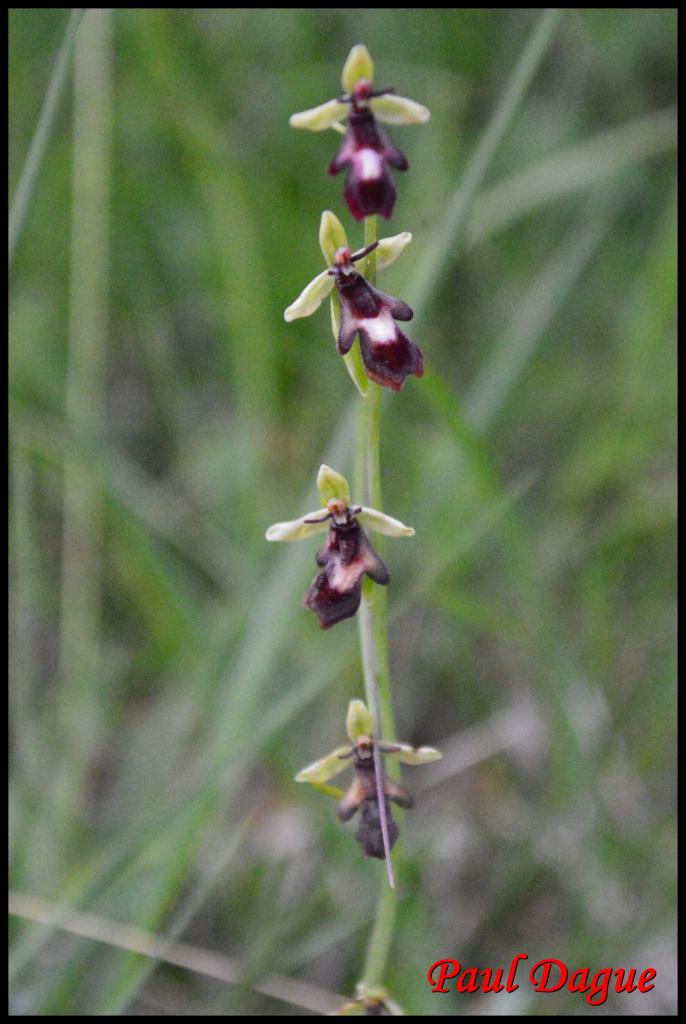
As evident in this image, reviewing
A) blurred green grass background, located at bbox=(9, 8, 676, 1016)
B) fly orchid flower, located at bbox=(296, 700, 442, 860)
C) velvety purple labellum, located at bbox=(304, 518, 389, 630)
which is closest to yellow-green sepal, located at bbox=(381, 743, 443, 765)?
fly orchid flower, located at bbox=(296, 700, 442, 860)

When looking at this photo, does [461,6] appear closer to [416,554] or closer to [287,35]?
[287,35]

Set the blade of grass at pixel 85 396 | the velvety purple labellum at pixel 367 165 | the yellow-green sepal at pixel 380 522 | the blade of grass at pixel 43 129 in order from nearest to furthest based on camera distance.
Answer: the velvety purple labellum at pixel 367 165 < the yellow-green sepal at pixel 380 522 < the blade of grass at pixel 43 129 < the blade of grass at pixel 85 396

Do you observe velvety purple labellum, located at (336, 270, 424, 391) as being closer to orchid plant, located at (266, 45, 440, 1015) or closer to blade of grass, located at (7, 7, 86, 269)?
orchid plant, located at (266, 45, 440, 1015)

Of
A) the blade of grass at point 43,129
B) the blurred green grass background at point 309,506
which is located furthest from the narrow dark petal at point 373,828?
the blade of grass at point 43,129

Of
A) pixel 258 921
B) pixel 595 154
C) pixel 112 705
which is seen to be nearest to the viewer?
pixel 258 921

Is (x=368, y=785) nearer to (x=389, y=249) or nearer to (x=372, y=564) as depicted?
(x=372, y=564)

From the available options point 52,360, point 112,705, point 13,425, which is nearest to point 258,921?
point 112,705

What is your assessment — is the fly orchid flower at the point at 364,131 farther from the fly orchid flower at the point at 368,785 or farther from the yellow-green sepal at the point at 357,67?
the fly orchid flower at the point at 368,785
